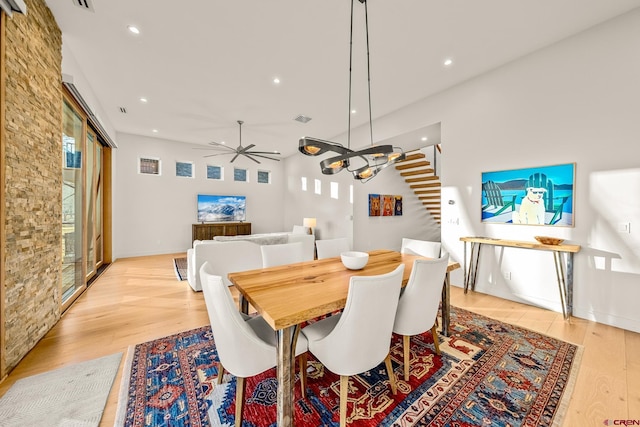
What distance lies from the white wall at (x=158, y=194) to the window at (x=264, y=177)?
49cm

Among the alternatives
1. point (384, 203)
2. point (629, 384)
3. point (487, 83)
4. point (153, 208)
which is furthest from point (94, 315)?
point (487, 83)

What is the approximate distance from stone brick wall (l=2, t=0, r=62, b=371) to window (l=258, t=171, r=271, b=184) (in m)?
5.74

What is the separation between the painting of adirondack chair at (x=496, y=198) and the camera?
323 cm

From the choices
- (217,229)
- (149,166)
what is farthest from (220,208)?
(149,166)

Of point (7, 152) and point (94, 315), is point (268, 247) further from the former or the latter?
point (94, 315)

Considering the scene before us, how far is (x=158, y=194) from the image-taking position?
261 inches

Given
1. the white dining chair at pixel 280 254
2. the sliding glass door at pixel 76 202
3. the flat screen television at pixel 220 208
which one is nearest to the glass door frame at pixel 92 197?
the sliding glass door at pixel 76 202

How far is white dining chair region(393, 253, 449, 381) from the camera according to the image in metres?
1.67

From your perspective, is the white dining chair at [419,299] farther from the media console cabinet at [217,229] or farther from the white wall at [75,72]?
the media console cabinet at [217,229]

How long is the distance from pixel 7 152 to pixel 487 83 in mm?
5107

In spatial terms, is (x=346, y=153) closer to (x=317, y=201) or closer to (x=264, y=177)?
(x=317, y=201)

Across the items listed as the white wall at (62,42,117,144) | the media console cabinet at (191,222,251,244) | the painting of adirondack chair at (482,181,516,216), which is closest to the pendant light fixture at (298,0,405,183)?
the painting of adirondack chair at (482,181,516,216)

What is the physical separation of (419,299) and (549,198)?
2.52 meters

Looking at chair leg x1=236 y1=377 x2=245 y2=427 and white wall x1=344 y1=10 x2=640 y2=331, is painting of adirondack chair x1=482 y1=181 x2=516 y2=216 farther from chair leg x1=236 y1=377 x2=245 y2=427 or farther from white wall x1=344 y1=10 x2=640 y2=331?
chair leg x1=236 y1=377 x2=245 y2=427
